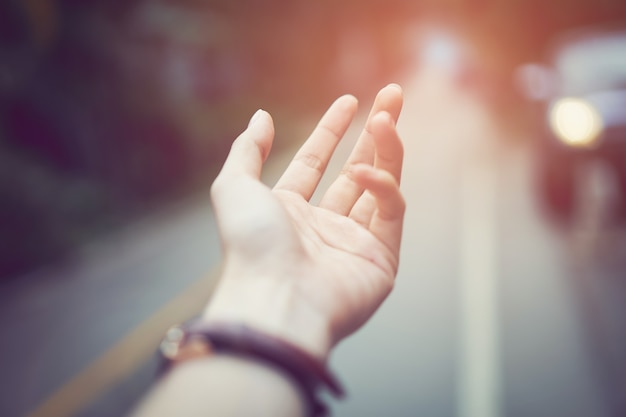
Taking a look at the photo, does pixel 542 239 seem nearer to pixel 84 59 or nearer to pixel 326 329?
pixel 326 329

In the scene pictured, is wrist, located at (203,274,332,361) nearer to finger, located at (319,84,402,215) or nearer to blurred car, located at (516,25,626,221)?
finger, located at (319,84,402,215)

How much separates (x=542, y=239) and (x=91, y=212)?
5311mm

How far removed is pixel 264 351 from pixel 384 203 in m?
0.50

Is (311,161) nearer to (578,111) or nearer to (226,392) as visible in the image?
(226,392)

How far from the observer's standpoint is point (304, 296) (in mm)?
1415

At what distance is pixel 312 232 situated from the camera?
165 cm

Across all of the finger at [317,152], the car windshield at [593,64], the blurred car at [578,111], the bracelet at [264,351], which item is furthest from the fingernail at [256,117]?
the car windshield at [593,64]

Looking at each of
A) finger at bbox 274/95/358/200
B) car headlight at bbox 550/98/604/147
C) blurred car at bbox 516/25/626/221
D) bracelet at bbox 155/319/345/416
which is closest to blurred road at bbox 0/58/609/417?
blurred car at bbox 516/25/626/221

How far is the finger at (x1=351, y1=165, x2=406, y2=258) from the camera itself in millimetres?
1465

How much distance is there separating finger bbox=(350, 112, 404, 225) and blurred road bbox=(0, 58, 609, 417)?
3.76ft

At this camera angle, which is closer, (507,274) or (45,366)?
(45,366)

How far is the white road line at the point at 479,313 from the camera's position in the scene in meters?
3.85

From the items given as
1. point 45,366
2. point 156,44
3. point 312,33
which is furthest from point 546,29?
point 45,366

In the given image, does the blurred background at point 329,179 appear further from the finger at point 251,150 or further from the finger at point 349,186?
the finger at point 251,150
